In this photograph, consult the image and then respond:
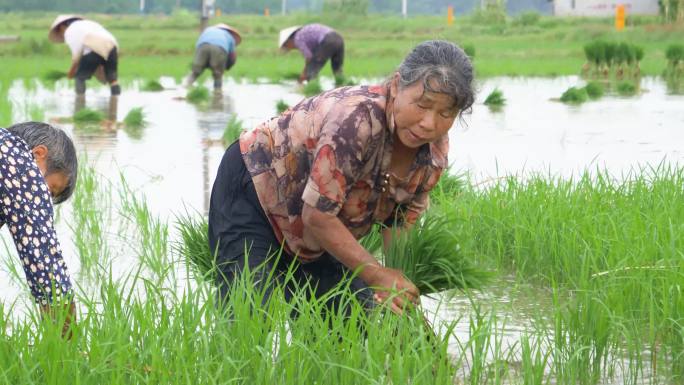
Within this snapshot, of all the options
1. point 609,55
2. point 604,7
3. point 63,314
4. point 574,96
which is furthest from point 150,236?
point 604,7

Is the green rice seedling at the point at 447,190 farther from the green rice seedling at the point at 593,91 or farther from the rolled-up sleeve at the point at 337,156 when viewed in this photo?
the green rice seedling at the point at 593,91

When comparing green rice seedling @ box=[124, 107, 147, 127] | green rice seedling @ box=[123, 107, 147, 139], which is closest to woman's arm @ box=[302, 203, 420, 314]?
green rice seedling @ box=[123, 107, 147, 139]

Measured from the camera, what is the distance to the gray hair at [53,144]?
10.6ft

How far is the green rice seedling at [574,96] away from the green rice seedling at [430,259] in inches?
453

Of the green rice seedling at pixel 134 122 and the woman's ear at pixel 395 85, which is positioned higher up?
the woman's ear at pixel 395 85

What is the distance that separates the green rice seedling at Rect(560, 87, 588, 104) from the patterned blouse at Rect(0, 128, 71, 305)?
41.2 feet

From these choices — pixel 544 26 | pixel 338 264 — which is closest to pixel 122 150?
pixel 338 264

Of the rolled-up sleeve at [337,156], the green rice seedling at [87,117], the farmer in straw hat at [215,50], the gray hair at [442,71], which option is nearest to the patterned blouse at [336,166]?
the rolled-up sleeve at [337,156]

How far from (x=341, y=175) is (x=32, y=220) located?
0.80 metres

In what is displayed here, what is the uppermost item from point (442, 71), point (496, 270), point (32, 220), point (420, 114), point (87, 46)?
point (442, 71)

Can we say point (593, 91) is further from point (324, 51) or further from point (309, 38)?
point (309, 38)

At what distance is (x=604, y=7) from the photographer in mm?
60781

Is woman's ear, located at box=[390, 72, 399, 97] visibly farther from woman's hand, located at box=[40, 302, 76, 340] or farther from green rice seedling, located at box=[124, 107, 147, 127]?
green rice seedling, located at box=[124, 107, 147, 127]

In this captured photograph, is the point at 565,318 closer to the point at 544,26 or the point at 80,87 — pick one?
the point at 80,87
